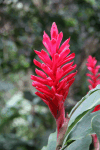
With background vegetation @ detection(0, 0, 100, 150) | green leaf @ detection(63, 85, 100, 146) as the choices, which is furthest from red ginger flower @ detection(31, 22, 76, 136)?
background vegetation @ detection(0, 0, 100, 150)

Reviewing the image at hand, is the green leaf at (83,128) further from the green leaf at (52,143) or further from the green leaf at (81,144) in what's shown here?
the green leaf at (52,143)

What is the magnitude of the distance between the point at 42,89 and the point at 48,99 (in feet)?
0.15

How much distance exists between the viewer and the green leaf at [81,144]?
0.57m

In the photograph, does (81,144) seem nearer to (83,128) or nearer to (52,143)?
(83,128)

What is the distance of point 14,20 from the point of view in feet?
6.89

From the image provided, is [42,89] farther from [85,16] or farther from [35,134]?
[85,16]

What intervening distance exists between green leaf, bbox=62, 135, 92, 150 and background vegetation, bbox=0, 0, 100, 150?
151 cm

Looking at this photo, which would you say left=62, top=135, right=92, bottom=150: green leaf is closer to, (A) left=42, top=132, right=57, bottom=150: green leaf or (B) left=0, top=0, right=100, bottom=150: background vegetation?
(A) left=42, top=132, right=57, bottom=150: green leaf

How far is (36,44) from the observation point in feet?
8.37

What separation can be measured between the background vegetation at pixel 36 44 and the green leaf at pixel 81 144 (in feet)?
4.95

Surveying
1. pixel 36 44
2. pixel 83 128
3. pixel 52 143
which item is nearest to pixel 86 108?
pixel 83 128

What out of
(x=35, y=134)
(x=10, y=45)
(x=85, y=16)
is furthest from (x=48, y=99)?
(x=85, y=16)

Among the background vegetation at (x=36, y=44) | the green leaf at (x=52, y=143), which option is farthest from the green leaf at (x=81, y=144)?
the background vegetation at (x=36, y=44)

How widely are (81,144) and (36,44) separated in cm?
211
